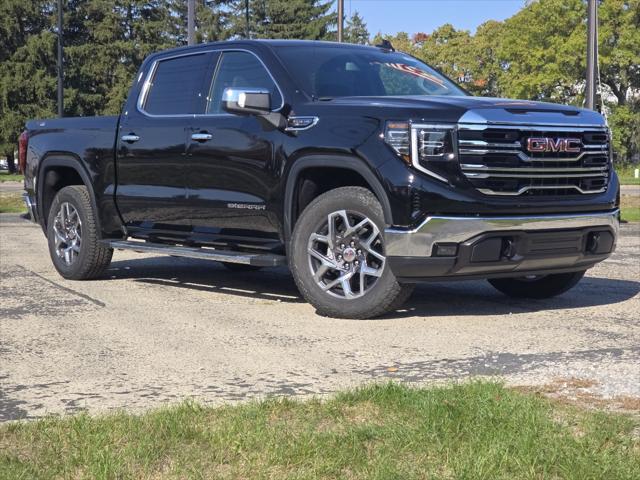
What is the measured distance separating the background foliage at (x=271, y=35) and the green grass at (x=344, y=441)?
59383 millimetres

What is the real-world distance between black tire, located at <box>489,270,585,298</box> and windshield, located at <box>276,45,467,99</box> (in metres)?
1.54

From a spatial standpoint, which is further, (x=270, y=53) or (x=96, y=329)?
(x=270, y=53)

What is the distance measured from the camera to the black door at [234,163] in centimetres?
716

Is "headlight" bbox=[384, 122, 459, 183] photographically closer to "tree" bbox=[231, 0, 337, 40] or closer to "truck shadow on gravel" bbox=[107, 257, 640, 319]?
"truck shadow on gravel" bbox=[107, 257, 640, 319]

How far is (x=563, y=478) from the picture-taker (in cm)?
330

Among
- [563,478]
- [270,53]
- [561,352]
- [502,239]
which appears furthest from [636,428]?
[270,53]

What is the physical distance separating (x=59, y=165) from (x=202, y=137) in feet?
6.99

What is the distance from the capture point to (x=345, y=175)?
6902 mm

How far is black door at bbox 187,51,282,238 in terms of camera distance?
7160 millimetres

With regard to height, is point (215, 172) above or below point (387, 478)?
above

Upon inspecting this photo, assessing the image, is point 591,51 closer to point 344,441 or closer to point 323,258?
point 323,258

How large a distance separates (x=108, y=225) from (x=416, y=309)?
2.96 meters

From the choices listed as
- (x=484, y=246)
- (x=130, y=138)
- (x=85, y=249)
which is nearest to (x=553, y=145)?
(x=484, y=246)

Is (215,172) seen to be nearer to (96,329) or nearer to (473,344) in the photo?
Result: (96,329)
